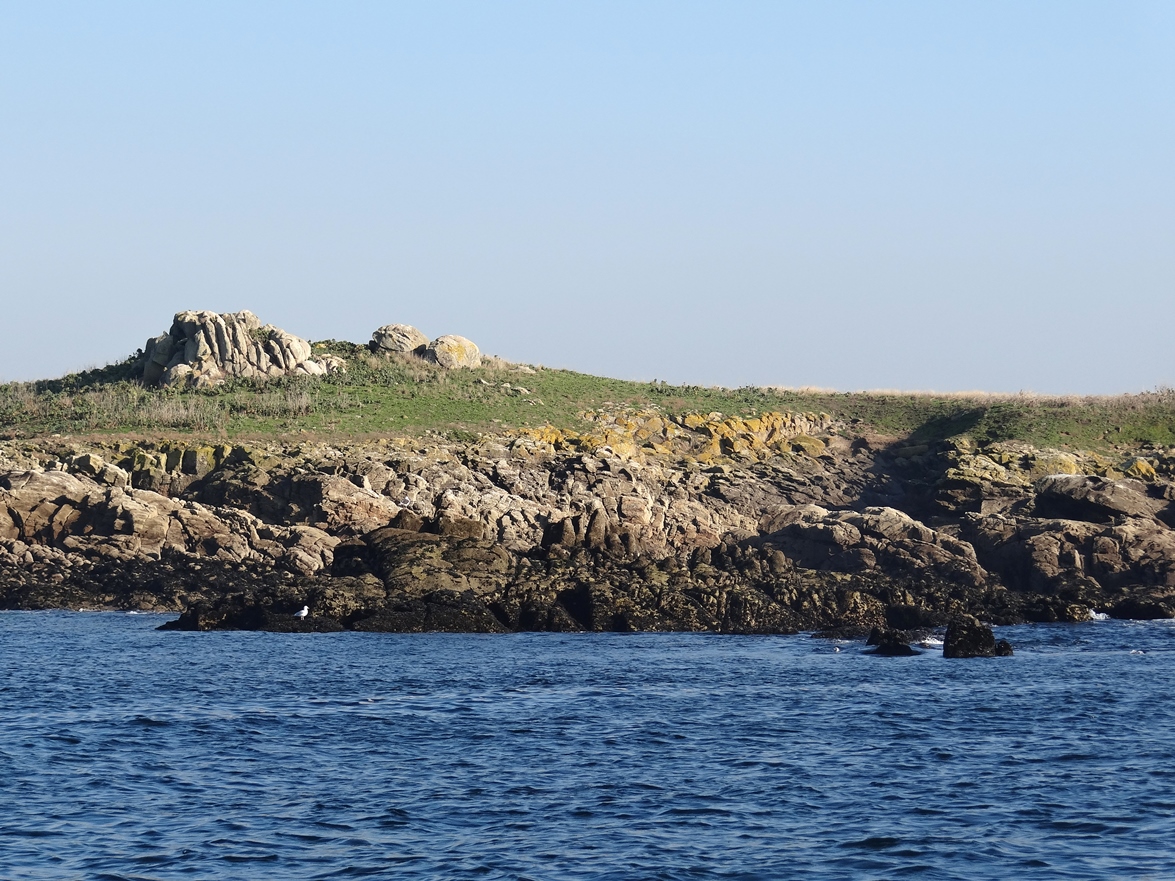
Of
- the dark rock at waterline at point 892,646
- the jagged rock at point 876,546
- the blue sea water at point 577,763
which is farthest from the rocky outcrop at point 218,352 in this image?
the dark rock at waterline at point 892,646

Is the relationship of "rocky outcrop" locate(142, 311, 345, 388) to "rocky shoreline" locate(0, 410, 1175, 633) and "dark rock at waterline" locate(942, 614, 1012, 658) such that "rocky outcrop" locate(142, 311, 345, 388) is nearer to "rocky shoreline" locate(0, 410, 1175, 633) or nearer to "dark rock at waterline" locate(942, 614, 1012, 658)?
"rocky shoreline" locate(0, 410, 1175, 633)

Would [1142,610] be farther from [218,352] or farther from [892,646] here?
[218,352]

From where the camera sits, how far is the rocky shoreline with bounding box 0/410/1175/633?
A: 164 feet

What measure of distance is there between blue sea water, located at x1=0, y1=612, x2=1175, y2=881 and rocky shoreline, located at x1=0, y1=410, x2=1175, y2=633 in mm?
7500

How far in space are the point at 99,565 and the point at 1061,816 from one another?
4381cm

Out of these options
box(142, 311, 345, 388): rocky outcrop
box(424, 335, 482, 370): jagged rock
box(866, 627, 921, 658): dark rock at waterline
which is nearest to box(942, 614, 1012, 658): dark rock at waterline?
box(866, 627, 921, 658): dark rock at waterline

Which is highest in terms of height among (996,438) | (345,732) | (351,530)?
(996,438)

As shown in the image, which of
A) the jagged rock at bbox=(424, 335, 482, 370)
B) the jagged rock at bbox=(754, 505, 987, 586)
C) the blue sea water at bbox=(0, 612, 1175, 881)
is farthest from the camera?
the jagged rock at bbox=(424, 335, 482, 370)

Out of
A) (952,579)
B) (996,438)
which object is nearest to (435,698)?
(952,579)

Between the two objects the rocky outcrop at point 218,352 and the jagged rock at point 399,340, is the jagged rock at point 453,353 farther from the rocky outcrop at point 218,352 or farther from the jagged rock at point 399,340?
the rocky outcrop at point 218,352

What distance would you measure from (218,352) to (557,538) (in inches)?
1522

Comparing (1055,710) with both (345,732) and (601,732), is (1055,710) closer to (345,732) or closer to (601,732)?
(601,732)

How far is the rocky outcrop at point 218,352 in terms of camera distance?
285ft

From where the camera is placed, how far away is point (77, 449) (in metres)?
68.2
